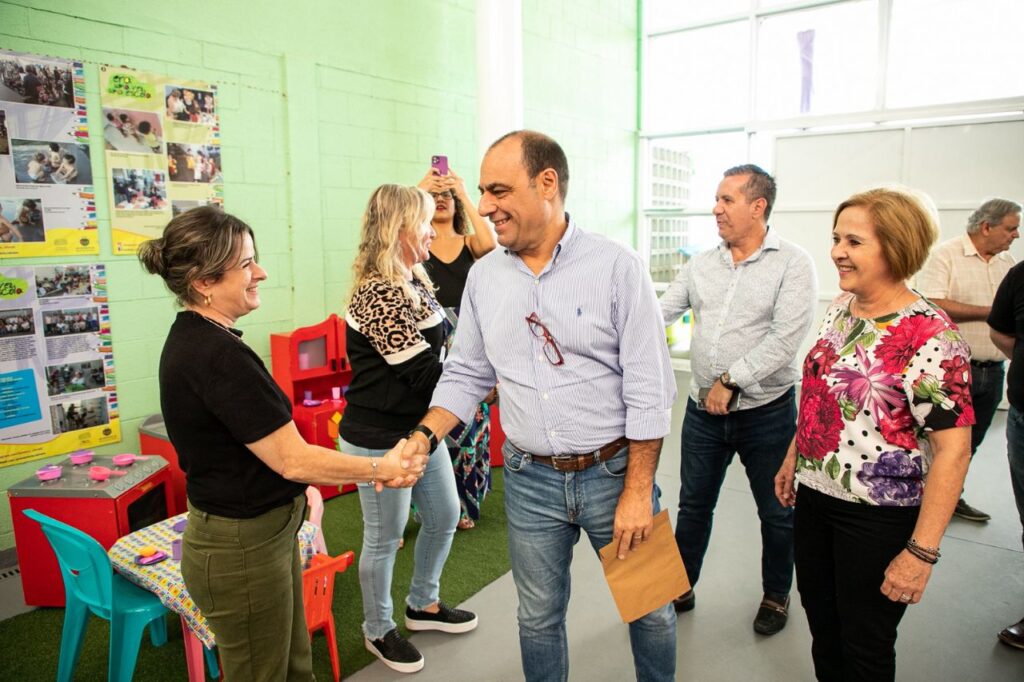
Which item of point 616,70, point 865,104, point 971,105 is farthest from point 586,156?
point 971,105

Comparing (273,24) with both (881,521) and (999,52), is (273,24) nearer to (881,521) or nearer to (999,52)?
(881,521)

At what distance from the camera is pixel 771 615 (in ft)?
8.42

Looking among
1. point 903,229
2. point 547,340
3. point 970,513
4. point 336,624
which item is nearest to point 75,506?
point 336,624

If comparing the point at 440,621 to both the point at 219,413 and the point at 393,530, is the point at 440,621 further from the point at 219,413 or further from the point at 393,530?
the point at 219,413

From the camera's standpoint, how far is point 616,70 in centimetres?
719

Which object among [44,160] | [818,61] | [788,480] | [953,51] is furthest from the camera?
[818,61]

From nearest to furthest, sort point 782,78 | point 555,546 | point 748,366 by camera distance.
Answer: point 555,546
point 748,366
point 782,78

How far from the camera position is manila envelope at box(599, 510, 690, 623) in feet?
5.40

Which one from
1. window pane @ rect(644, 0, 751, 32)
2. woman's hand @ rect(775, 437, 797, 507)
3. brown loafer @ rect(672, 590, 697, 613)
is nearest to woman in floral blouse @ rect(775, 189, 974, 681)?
woman's hand @ rect(775, 437, 797, 507)

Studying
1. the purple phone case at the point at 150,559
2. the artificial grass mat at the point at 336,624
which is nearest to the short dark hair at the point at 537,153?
the purple phone case at the point at 150,559

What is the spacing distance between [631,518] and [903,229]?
0.97 m

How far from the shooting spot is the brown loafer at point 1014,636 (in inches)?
96.2

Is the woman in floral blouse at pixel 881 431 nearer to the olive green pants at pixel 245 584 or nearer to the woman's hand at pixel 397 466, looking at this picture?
the woman's hand at pixel 397 466

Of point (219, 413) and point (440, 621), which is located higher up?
point (219, 413)
